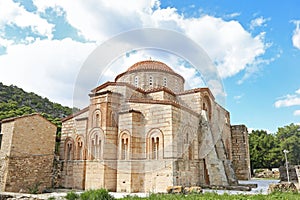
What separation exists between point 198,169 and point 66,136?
779cm

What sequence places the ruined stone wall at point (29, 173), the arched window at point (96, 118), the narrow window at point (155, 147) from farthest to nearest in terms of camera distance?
the arched window at point (96, 118) < the ruined stone wall at point (29, 173) < the narrow window at point (155, 147)

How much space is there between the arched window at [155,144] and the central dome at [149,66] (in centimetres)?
640

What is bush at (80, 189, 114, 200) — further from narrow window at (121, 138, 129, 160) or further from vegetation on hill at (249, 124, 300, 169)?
vegetation on hill at (249, 124, 300, 169)

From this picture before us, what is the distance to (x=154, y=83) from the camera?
54.3 feet

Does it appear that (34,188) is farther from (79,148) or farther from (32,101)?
(32,101)

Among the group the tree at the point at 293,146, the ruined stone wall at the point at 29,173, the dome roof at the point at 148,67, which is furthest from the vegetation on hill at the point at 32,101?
the tree at the point at 293,146

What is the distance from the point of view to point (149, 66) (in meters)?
17.0

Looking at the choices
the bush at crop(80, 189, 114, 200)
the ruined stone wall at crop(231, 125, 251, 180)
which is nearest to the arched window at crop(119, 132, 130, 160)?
the bush at crop(80, 189, 114, 200)

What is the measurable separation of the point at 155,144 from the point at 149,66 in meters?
7.04

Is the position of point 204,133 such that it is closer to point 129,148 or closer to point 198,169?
point 198,169

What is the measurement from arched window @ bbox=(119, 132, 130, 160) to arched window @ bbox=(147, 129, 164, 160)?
40.1 inches

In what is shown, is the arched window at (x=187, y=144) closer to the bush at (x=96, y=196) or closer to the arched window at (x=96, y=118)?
the arched window at (x=96, y=118)

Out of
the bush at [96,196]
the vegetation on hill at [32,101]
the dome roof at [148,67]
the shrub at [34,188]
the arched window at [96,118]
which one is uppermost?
the vegetation on hill at [32,101]

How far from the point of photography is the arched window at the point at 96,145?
12.1 m
